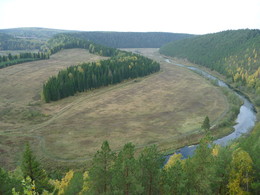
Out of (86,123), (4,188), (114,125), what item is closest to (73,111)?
(86,123)

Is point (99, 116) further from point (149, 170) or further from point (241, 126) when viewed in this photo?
point (149, 170)

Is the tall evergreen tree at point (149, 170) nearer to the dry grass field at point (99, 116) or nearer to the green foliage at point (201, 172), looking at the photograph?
the green foliage at point (201, 172)

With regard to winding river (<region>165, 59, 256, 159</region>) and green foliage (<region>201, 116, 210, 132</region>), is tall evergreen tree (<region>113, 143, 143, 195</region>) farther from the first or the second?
green foliage (<region>201, 116, 210, 132</region>)

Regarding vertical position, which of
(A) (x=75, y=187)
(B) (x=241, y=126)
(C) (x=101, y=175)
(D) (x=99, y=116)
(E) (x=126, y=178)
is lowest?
(D) (x=99, y=116)

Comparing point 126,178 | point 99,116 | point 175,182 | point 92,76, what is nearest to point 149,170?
point 175,182

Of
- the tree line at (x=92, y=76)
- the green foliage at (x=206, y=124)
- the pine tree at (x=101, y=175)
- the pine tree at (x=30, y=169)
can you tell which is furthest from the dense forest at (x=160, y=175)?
the tree line at (x=92, y=76)

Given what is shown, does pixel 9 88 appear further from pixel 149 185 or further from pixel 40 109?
pixel 149 185
